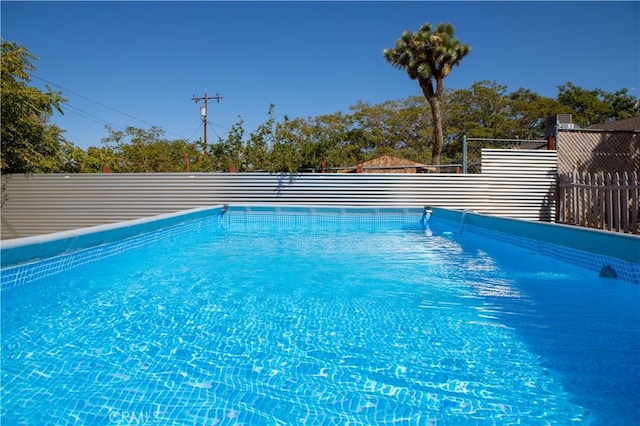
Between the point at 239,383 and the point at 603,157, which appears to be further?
the point at 603,157

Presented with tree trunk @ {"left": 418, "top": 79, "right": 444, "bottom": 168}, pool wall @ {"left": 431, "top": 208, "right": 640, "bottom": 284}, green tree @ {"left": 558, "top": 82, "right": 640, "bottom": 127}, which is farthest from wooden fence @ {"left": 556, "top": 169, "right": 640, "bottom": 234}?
green tree @ {"left": 558, "top": 82, "right": 640, "bottom": 127}

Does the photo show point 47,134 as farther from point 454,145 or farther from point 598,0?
point 454,145

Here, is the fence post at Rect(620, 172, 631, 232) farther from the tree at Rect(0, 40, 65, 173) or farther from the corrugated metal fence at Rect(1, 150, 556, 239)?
the tree at Rect(0, 40, 65, 173)

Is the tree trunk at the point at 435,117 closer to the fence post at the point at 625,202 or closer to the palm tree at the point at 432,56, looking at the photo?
the palm tree at the point at 432,56

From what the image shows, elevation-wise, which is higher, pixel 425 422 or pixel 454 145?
pixel 454 145

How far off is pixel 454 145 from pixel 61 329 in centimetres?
3129

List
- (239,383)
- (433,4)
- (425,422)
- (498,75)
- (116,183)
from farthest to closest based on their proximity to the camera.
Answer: (498,75), (433,4), (116,183), (239,383), (425,422)

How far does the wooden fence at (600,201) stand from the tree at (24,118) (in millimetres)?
12341

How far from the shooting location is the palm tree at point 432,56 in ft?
49.9

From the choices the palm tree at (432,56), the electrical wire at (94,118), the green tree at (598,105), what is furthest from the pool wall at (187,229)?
the green tree at (598,105)

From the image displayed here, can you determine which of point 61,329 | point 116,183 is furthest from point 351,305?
point 116,183

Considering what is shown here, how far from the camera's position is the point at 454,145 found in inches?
1206

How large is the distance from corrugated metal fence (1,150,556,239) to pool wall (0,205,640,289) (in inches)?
36.3

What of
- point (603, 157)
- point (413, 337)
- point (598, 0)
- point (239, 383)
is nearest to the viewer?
point (239, 383)
